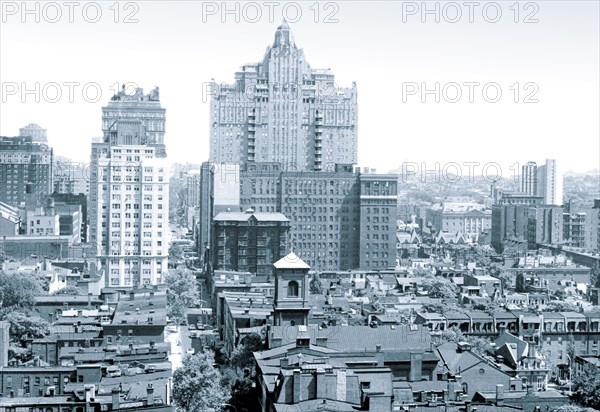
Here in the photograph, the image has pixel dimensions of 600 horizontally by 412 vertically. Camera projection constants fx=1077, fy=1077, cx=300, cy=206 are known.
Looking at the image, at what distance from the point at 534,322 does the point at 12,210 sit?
11635 cm

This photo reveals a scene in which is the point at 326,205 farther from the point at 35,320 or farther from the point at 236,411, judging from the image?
the point at 236,411

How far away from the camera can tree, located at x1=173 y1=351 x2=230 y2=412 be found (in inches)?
2633

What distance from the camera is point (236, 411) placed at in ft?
225

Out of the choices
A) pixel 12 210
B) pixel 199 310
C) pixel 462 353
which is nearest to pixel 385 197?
pixel 199 310

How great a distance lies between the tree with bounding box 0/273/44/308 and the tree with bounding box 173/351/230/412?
42006 millimetres

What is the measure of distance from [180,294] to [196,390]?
62.4 metres

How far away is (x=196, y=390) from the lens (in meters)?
67.2

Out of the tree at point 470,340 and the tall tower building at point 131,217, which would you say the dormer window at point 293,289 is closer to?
the tree at point 470,340

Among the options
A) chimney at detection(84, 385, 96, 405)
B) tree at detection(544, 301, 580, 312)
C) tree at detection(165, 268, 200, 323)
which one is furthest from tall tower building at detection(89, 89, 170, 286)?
chimney at detection(84, 385, 96, 405)

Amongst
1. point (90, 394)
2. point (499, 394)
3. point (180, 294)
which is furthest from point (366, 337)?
point (180, 294)

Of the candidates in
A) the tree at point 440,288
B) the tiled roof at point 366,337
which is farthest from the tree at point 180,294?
the tiled roof at point 366,337

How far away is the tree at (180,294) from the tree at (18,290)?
46.8 feet

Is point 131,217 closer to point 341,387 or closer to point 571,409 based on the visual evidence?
point 571,409

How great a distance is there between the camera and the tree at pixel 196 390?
66875 millimetres
